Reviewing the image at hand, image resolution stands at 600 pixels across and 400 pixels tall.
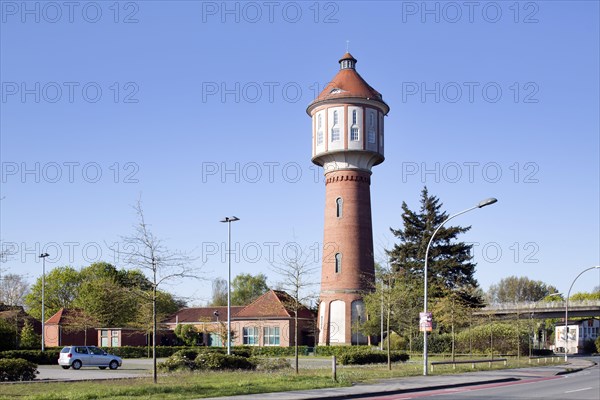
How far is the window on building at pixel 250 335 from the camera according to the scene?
222ft

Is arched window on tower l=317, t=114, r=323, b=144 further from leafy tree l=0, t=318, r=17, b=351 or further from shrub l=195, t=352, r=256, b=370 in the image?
shrub l=195, t=352, r=256, b=370

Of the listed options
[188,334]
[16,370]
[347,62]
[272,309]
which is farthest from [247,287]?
[16,370]

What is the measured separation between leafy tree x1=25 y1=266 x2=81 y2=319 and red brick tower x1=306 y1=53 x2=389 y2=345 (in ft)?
146

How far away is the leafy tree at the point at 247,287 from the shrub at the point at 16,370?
99.4 metres

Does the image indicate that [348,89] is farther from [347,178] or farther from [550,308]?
[550,308]

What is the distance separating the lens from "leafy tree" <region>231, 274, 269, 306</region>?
419 ft

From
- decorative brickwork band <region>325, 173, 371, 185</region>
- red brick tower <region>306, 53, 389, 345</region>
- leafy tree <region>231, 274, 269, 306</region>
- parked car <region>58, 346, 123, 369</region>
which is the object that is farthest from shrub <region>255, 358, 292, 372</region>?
leafy tree <region>231, 274, 269, 306</region>

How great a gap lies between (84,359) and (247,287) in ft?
293

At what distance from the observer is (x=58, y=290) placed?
90500 mm

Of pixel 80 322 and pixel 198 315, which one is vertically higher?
pixel 80 322

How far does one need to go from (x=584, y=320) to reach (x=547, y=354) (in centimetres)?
4176

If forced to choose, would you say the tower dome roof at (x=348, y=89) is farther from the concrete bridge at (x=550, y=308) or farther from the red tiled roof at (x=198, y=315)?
the red tiled roof at (x=198, y=315)

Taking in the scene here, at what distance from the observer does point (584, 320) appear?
10050cm

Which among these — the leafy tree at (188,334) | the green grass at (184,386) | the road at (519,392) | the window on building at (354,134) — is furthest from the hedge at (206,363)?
the leafy tree at (188,334)
